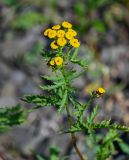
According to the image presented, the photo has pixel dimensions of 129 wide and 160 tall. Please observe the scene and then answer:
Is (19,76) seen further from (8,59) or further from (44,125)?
(44,125)

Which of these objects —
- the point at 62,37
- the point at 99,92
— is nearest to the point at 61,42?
the point at 62,37

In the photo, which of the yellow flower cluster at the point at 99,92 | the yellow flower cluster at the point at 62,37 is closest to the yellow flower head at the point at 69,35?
the yellow flower cluster at the point at 62,37

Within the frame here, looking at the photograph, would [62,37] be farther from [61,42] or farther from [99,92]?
[99,92]

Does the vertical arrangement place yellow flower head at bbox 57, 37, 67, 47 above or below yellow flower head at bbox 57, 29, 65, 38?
below

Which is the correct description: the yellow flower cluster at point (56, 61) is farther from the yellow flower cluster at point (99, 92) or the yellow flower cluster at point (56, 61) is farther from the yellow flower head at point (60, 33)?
the yellow flower cluster at point (99, 92)

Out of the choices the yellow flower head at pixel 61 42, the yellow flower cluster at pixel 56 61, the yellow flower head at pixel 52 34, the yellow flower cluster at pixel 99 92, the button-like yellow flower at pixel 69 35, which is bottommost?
the yellow flower cluster at pixel 99 92

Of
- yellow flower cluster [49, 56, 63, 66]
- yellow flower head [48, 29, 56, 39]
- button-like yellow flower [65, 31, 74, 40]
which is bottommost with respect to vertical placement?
yellow flower cluster [49, 56, 63, 66]

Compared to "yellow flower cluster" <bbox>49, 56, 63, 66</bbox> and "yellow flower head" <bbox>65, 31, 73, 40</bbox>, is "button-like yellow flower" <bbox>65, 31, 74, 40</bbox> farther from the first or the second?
"yellow flower cluster" <bbox>49, 56, 63, 66</bbox>

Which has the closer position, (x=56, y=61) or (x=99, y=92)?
(x=56, y=61)

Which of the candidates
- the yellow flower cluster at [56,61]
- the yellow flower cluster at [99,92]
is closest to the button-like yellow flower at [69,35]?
the yellow flower cluster at [56,61]

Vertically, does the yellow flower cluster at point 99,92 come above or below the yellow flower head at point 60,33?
below

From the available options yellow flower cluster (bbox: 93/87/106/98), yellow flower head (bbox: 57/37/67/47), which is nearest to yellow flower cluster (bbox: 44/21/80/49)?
yellow flower head (bbox: 57/37/67/47)
